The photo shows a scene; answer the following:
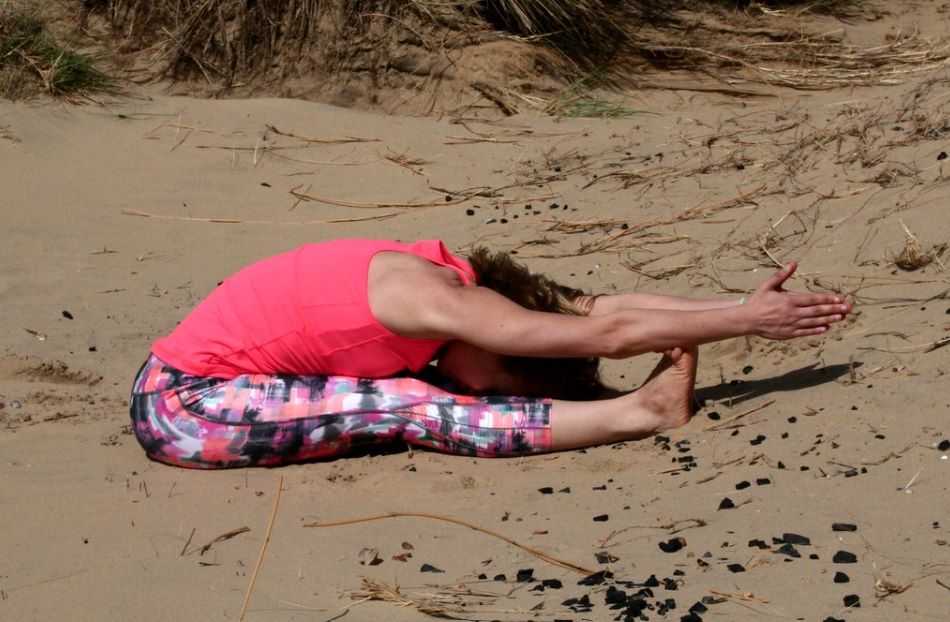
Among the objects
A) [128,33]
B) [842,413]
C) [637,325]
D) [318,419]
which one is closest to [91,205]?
[128,33]

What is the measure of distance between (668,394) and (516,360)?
46 centimetres

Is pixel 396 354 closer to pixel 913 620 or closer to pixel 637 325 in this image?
pixel 637 325

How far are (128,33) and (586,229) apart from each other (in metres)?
3.58

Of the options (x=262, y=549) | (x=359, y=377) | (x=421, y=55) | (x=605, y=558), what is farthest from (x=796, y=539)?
(x=421, y=55)

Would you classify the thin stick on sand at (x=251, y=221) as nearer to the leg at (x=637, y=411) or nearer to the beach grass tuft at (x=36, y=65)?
the beach grass tuft at (x=36, y=65)

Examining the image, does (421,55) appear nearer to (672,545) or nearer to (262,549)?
(262,549)

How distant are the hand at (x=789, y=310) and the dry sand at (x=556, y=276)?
0.28 meters

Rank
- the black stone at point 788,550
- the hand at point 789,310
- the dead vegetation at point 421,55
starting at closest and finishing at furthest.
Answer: the black stone at point 788,550 < the hand at point 789,310 < the dead vegetation at point 421,55

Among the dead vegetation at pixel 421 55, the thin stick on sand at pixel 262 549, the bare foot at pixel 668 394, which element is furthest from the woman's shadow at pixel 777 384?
the dead vegetation at pixel 421 55

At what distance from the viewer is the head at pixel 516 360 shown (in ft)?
12.4

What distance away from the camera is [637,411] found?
12.4 feet

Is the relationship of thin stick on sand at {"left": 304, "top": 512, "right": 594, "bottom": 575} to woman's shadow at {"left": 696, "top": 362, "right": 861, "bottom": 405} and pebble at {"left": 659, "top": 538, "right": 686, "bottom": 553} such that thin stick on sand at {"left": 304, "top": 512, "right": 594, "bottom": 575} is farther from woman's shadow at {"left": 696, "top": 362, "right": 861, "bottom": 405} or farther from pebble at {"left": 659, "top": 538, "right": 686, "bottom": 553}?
woman's shadow at {"left": 696, "top": 362, "right": 861, "bottom": 405}

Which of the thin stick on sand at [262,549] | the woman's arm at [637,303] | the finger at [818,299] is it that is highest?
the finger at [818,299]

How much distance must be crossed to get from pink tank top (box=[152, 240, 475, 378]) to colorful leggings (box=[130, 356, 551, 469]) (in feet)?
0.18
